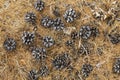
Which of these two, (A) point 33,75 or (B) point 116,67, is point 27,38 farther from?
(B) point 116,67

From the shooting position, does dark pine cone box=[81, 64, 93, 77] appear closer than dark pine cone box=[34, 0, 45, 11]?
Yes

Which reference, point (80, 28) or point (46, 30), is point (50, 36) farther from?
point (80, 28)

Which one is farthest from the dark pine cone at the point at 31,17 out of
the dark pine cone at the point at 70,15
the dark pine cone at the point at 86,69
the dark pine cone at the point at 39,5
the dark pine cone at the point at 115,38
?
the dark pine cone at the point at 115,38

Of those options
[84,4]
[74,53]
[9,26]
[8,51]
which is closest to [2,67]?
[8,51]

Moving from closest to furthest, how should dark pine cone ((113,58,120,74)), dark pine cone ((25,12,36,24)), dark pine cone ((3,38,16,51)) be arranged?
dark pine cone ((113,58,120,74)), dark pine cone ((3,38,16,51)), dark pine cone ((25,12,36,24))

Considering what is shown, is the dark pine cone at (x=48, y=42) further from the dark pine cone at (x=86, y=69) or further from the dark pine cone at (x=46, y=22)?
the dark pine cone at (x=86, y=69)

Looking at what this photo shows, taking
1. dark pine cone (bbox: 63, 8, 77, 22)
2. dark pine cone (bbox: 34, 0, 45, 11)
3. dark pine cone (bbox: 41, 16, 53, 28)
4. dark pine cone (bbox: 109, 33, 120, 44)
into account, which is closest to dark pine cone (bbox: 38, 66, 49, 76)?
dark pine cone (bbox: 41, 16, 53, 28)

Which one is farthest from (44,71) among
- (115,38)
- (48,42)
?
(115,38)

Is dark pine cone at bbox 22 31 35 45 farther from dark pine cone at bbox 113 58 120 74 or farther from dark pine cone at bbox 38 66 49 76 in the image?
dark pine cone at bbox 113 58 120 74
